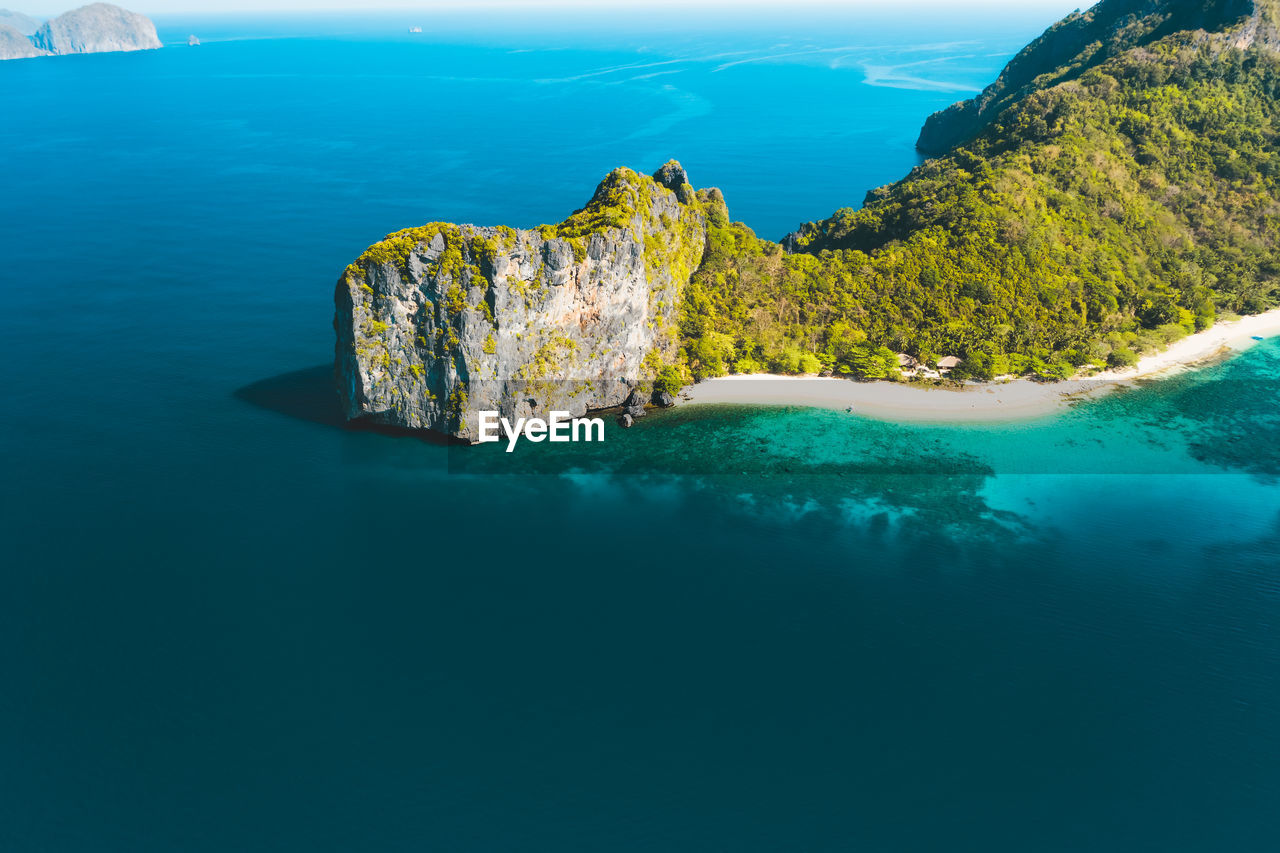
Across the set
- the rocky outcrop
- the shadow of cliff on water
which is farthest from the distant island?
the shadow of cliff on water

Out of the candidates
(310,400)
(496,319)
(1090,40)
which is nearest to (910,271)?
(496,319)

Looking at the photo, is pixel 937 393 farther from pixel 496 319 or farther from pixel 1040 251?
pixel 496 319

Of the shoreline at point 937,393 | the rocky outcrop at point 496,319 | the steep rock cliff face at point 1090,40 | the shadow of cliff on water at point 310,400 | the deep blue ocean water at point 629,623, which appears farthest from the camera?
the steep rock cliff face at point 1090,40

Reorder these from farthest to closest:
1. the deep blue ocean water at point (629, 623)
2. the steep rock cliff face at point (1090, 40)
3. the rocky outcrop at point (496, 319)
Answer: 1. the steep rock cliff face at point (1090, 40)
2. the rocky outcrop at point (496, 319)
3. the deep blue ocean water at point (629, 623)

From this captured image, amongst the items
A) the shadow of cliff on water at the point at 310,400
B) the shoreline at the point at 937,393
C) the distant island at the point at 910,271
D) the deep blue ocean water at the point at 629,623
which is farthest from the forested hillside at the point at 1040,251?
the shadow of cliff on water at the point at 310,400

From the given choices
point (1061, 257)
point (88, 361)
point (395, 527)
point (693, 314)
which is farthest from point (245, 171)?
point (1061, 257)

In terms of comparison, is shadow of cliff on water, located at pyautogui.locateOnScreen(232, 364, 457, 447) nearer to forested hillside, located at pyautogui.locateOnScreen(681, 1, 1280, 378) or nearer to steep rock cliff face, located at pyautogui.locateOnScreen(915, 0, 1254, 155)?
forested hillside, located at pyautogui.locateOnScreen(681, 1, 1280, 378)

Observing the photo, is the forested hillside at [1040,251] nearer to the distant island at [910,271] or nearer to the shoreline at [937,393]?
A: the distant island at [910,271]
